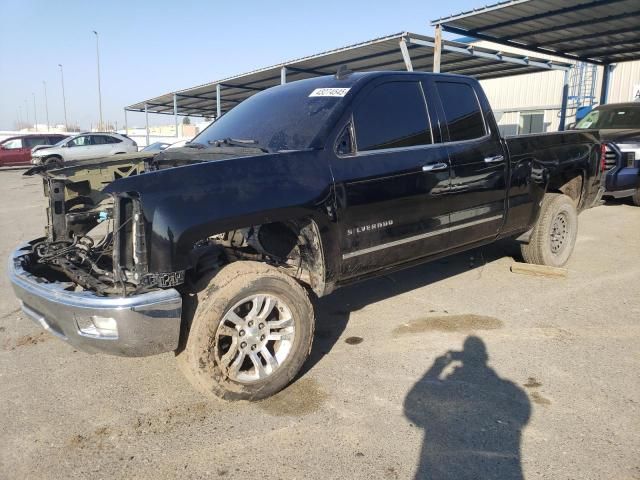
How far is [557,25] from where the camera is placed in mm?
12414

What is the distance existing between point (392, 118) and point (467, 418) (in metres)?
2.14

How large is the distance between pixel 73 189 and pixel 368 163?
2226 mm

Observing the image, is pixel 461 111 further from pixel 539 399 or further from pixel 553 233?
pixel 539 399

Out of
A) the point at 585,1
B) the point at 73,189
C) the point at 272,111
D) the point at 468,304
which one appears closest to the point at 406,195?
the point at 272,111

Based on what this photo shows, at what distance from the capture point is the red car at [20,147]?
87.7ft

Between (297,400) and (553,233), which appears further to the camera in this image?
(553,233)

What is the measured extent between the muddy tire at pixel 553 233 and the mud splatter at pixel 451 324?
157cm

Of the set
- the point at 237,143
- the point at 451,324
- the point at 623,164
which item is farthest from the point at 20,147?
the point at 451,324

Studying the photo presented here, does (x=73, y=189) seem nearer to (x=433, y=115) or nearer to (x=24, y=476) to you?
(x=24, y=476)

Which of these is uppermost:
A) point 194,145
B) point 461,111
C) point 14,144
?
point 461,111

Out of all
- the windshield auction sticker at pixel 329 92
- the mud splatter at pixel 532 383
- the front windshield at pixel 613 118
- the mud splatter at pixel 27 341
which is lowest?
the mud splatter at pixel 27 341

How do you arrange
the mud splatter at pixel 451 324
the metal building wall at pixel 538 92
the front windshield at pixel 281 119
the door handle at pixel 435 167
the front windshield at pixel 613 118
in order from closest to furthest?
the front windshield at pixel 281 119
the door handle at pixel 435 167
the mud splatter at pixel 451 324
the front windshield at pixel 613 118
the metal building wall at pixel 538 92

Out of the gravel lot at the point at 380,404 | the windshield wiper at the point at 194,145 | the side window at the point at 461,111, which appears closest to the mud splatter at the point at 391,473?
the gravel lot at the point at 380,404

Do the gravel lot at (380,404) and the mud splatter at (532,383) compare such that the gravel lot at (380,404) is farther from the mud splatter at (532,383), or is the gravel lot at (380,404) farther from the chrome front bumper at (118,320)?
the chrome front bumper at (118,320)
